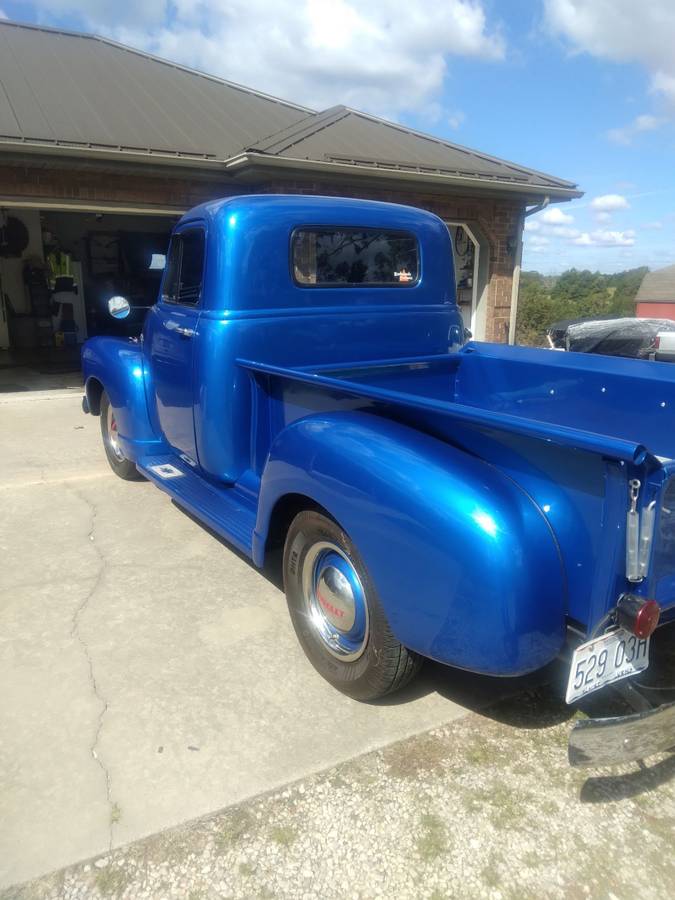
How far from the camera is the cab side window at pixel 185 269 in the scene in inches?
149

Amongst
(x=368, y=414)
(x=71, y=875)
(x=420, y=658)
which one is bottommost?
(x=71, y=875)

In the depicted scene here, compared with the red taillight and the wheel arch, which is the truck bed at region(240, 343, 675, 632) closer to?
the red taillight

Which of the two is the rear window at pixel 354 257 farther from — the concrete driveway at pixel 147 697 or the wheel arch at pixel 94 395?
the wheel arch at pixel 94 395

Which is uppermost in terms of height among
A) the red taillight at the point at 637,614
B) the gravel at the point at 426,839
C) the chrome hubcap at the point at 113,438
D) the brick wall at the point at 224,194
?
the brick wall at the point at 224,194

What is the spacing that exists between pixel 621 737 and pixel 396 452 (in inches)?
42.9

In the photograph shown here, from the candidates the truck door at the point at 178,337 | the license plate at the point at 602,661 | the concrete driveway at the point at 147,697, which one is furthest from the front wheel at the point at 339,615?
the truck door at the point at 178,337

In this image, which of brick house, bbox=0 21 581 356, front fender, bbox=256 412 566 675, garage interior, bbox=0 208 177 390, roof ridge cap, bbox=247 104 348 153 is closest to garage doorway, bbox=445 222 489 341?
brick house, bbox=0 21 581 356

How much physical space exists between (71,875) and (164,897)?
300 millimetres

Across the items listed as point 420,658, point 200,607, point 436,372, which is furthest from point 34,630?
point 436,372

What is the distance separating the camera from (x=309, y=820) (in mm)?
2137

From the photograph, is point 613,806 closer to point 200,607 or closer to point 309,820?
point 309,820

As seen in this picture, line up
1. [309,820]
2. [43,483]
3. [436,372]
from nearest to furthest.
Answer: [309,820], [436,372], [43,483]

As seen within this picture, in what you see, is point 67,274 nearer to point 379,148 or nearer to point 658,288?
point 379,148

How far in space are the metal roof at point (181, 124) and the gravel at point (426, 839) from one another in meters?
7.49
